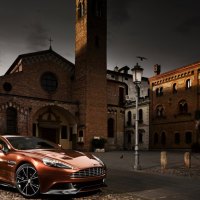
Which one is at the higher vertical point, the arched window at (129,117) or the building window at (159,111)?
the building window at (159,111)

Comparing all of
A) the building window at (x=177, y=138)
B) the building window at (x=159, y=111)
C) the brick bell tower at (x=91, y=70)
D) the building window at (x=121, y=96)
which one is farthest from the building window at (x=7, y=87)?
the building window at (x=177, y=138)

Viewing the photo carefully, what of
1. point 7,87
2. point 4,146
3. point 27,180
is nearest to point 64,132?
point 7,87

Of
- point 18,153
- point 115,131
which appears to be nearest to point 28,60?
point 115,131

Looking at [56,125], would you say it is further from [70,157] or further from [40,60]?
[70,157]

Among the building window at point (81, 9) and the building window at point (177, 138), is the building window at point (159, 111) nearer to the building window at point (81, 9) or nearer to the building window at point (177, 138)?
the building window at point (177, 138)

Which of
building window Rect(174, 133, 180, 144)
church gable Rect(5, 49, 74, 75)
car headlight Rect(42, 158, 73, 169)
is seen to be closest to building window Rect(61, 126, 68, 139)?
church gable Rect(5, 49, 74, 75)

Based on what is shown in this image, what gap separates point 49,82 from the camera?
110 ft

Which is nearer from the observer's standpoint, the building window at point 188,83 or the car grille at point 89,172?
the car grille at point 89,172

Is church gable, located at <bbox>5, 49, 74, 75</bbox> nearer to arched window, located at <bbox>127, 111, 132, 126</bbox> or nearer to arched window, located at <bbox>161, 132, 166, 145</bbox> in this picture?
arched window, located at <bbox>161, 132, 166, 145</bbox>

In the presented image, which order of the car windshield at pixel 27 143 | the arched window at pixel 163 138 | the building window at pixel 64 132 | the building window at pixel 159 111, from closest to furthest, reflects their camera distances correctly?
the car windshield at pixel 27 143 < the building window at pixel 64 132 < the arched window at pixel 163 138 < the building window at pixel 159 111

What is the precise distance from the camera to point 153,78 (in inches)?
1694

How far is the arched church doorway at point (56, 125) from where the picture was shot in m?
32.3

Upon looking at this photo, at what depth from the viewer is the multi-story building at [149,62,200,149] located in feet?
117

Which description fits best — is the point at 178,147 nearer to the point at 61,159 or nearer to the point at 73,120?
the point at 73,120
